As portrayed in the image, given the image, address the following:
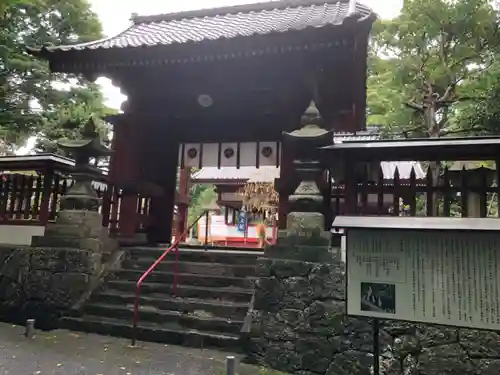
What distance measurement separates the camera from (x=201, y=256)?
7305 millimetres

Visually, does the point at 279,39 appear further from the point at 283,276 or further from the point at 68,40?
the point at 68,40

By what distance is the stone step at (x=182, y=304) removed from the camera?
5.98 metres

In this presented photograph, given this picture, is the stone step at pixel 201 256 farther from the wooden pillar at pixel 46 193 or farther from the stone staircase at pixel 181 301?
the wooden pillar at pixel 46 193

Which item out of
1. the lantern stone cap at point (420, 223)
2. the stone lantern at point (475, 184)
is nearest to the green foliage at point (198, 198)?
the stone lantern at point (475, 184)

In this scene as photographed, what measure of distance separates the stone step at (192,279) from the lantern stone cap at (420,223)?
329cm

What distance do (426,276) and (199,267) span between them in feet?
14.5

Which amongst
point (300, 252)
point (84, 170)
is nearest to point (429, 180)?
point (300, 252)

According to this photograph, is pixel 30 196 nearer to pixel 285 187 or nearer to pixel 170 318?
pixel 170 318

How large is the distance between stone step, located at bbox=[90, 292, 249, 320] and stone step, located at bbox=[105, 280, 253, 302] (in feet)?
0.36

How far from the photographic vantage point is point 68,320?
627cm

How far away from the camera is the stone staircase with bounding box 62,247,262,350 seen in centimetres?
575

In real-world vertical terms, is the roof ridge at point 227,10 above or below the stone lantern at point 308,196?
above

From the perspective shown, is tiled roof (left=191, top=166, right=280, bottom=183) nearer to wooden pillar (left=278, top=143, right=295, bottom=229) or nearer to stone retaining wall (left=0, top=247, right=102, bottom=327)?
wooden pillar (left=278, top=143, right=295, bottom=229)

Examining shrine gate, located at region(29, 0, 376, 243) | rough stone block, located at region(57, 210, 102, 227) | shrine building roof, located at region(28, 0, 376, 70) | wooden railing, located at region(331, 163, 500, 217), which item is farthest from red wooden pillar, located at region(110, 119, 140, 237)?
wooden railing, located at region(331, 163, 500, 217)
